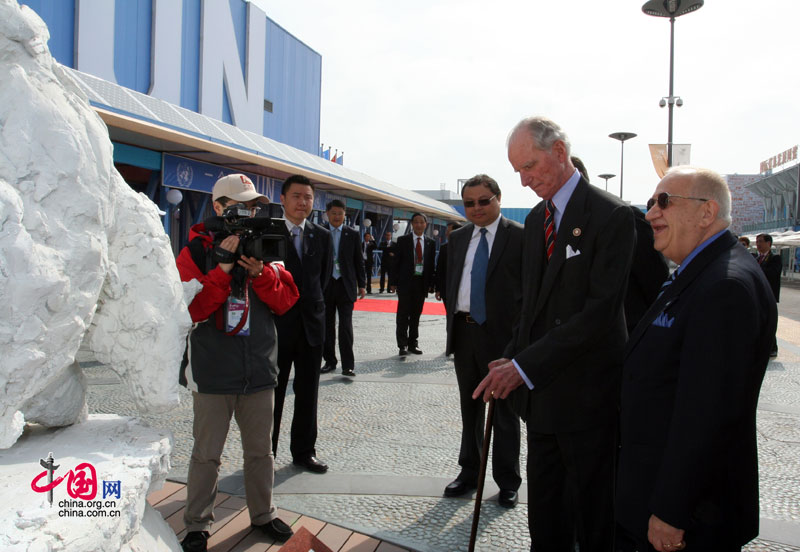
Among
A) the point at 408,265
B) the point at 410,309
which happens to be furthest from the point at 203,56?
the point at 410,309

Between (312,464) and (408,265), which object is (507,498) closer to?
(312,464)

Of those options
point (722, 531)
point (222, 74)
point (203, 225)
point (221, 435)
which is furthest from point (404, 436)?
point (222, 74)

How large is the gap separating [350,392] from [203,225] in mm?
3397

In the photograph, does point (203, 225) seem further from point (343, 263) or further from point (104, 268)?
point (343, 263)

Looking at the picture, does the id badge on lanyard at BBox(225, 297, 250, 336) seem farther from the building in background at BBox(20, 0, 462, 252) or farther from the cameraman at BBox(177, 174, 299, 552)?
the building in background at BBox(20, 0, 462, 252)

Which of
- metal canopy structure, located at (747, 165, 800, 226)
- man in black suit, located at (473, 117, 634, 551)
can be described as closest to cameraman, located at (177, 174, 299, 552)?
man in black suit, located at (473, 117, 634, 551)

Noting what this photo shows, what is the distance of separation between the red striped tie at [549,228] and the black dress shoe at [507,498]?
5.34ft

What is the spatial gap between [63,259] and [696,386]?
177 cm

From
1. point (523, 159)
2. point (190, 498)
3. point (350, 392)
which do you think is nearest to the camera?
point (523, 159)

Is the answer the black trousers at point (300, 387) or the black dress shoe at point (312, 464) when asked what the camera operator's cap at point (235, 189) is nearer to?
the black trousers at point (300, 387)

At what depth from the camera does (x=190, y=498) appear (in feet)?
9.02

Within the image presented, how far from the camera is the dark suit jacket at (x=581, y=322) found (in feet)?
7.55

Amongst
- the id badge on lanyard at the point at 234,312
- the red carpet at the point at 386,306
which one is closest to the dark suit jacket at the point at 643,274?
the id badge on lanyard at the point at 234,312

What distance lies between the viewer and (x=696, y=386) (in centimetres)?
165
